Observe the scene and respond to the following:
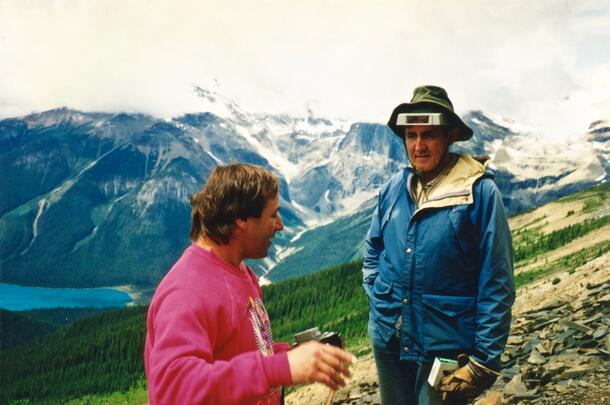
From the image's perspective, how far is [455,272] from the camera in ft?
16.8

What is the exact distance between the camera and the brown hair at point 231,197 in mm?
3422

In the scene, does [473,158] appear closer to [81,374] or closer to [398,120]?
[398,120]

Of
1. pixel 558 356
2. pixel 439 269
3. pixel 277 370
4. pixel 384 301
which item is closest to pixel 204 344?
pixel 277 370

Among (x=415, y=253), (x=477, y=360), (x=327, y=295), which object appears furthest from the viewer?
(x=327, y=295)

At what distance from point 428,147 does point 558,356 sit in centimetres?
741

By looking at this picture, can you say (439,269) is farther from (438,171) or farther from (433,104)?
(433,104)

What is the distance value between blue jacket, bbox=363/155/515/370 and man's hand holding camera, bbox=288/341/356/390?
2474 millimetres

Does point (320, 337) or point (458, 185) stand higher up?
point (458, 185)

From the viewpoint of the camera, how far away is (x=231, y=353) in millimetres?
3295

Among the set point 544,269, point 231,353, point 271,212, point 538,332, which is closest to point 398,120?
point 271,212

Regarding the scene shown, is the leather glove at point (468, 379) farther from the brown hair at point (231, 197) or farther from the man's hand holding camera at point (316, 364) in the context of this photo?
the brown hair at point (231, 197)

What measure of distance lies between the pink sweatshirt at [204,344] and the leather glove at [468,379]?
246 cm

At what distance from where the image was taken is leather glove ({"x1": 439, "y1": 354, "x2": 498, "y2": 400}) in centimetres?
488

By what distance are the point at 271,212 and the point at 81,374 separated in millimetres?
108326
